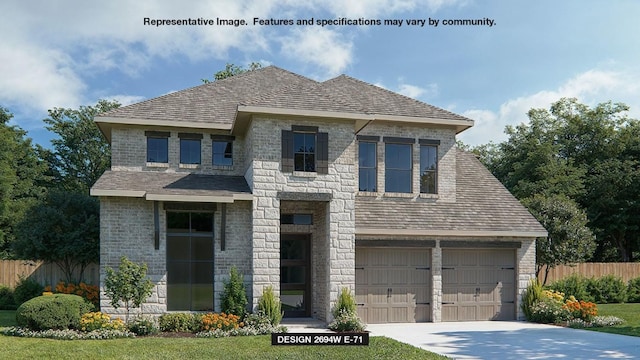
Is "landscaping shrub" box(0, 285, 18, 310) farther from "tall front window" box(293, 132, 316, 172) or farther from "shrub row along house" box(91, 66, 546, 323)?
"tall front window" box(293, 132, 316, 172)

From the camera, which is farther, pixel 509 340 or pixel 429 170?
pixel 429 170

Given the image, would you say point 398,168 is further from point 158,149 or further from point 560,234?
point 560,234

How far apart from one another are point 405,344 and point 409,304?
15.3 ft

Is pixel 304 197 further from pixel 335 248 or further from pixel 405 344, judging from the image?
pixel 405 344

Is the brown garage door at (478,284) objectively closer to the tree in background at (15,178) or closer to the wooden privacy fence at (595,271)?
the wooden privacy fence at (595,271)

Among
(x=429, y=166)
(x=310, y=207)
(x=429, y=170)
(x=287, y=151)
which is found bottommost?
(x=310, y=207)

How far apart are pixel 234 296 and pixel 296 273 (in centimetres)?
292

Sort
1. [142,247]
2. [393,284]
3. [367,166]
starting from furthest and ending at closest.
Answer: [367,166] < [393,284] < [142,247]

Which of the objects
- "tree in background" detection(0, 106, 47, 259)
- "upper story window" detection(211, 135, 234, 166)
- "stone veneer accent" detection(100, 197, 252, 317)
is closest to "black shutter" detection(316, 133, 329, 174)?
"stone veneer accent" detection(100, 197, 252, 317)

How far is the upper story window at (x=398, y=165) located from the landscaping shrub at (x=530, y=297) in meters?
4.74

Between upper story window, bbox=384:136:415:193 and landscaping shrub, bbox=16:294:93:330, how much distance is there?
9.62 meters

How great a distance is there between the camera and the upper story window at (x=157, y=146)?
56.5 feet

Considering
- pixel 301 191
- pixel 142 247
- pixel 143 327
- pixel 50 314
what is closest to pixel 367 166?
pixel 301 191

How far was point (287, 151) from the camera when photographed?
50.8 feet
